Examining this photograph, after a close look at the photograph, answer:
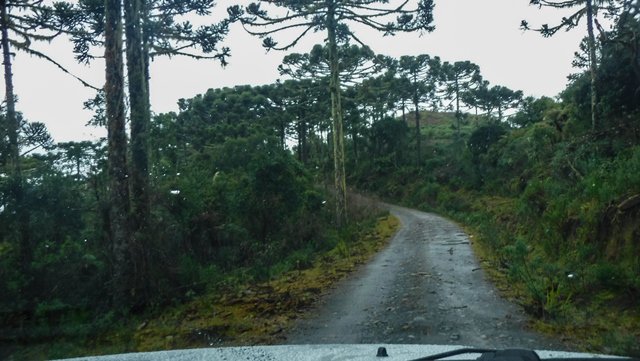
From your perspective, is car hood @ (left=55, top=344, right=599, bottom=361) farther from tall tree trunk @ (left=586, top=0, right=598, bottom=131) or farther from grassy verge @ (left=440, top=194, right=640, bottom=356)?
tall tree trunk @ (left=586, top=0, right=598, bottom=131)

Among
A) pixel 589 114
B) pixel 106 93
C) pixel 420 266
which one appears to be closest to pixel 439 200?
pixel 589 114

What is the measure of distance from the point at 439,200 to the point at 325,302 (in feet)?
94.5

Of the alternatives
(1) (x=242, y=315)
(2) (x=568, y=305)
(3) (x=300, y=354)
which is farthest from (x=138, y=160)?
(2) (x=568, y=305)

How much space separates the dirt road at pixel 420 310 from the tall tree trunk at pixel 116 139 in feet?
10.4

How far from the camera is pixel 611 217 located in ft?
30.3

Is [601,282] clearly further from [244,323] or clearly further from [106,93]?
[106,93]

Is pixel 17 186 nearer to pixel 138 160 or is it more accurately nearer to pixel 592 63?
pixel 138 160

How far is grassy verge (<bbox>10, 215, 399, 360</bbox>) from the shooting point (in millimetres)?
6340

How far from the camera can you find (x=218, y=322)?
Answer: 24.2ft

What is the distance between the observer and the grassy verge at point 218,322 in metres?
6.34

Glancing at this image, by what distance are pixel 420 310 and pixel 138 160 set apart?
231 inches

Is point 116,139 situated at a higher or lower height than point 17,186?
higher

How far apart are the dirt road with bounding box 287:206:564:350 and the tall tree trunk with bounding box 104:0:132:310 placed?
3.16m

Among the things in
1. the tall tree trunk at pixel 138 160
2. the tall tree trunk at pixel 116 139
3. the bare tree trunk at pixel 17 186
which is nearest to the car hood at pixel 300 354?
the tall tree trunk at pixel 138 160
